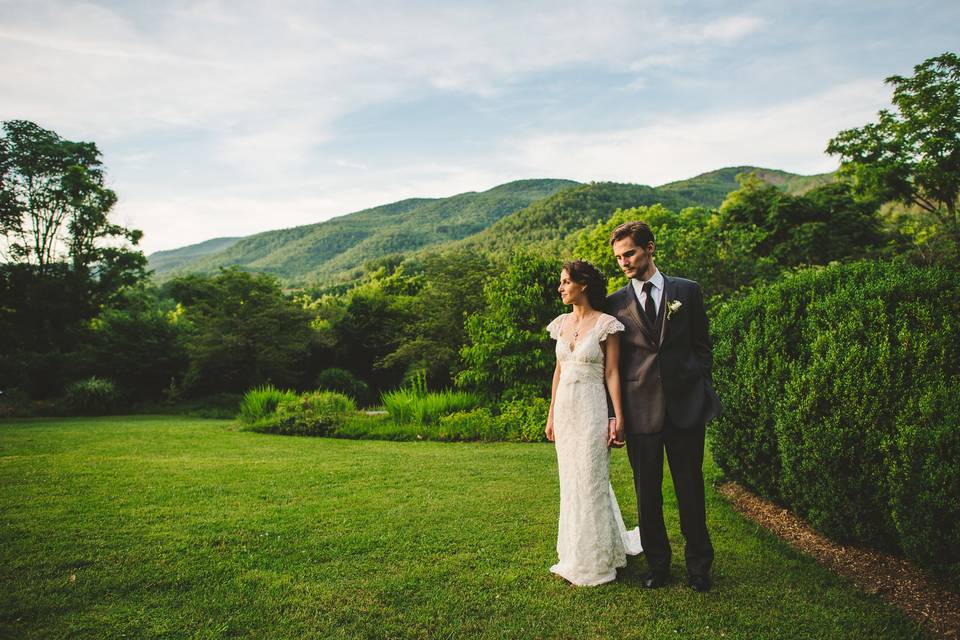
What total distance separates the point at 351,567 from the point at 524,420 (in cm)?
699

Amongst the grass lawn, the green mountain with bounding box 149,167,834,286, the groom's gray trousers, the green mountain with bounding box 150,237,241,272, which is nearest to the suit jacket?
the groom's gray trousers

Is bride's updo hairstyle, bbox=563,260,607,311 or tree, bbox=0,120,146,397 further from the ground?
tree, bbox=0,120,146,397

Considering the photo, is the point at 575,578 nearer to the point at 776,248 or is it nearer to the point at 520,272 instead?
the point at 520,272

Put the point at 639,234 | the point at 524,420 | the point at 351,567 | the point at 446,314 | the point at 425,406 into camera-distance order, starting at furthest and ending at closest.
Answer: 1. the point at 446,314
2. the point at 425,406
3. the point at 524,420
4. the point at 351,567
5. the point at 639,234

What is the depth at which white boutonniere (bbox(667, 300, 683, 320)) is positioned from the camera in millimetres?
3490

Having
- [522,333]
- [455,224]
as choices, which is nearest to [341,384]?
[522,333]

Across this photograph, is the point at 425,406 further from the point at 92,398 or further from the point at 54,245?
the point at 54,245

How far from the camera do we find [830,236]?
93.4 feet

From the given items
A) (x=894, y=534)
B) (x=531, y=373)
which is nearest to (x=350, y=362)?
(x=531, y=373)

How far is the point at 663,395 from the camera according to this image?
355 cm

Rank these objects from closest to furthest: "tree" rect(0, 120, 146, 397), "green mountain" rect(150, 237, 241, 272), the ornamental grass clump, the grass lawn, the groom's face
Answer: the grass lawn → the groom's face → the ornamental grass clump → "tree" rect(0, 120, 146, 397) → "green mountain" rect(150, 237, 241, 272)

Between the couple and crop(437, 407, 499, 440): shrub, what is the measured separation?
6.52m

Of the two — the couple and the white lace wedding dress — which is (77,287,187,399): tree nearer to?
the white lace wedding dress

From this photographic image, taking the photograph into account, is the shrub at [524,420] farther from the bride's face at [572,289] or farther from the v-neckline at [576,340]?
the bride's face at [572,289]
